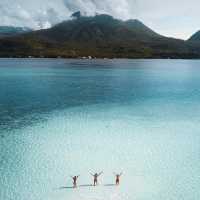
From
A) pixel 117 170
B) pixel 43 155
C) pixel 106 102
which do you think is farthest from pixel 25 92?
pixel 117 170

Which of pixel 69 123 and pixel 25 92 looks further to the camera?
pixel 25 92

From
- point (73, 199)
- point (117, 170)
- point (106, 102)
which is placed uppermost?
point (106, 102)

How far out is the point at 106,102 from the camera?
264 feet

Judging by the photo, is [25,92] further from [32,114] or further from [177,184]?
[177,184]

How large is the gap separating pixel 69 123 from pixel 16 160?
19.6m

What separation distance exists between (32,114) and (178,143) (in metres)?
30.6

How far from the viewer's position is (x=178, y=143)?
157 ft

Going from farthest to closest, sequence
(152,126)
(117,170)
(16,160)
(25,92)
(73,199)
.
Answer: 1. (25,92)
2. (152,126)
3. (16,160)
4. (117,170)
5. (73,199)

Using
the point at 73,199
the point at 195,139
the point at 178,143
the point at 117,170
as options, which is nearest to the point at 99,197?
the point at 73,199

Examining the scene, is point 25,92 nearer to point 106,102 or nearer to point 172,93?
point 106,102

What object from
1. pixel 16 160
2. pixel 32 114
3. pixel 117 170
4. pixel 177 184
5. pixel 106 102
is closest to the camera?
pixel 177 184

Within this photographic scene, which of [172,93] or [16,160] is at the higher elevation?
[172,93]

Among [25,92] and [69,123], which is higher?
[25,92]

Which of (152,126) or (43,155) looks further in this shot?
(152,126)
